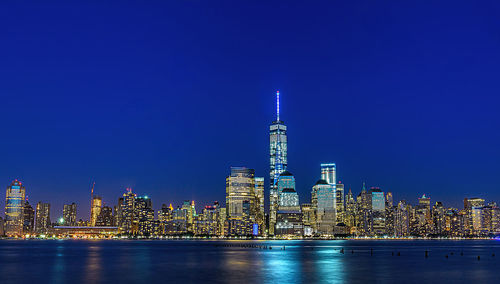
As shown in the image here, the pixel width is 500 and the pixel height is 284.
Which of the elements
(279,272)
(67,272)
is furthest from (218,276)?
(67,272)

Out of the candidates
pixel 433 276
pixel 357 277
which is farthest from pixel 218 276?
pixel 433 276

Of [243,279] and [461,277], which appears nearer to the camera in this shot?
[243,279]

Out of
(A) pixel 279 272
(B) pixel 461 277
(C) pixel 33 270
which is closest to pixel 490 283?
(B) pixel 461 277

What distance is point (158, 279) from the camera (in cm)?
7238

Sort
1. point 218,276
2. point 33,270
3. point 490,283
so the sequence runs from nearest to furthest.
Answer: point 490,283 → point 218,276 → point 33,270

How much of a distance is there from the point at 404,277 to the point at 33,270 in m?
60.3

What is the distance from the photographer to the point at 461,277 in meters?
79.1

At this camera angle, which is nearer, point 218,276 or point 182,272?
point 218,276

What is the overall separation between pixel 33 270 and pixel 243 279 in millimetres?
38933

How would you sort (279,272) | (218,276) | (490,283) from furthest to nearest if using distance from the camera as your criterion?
1. (279,272)
2. (218,276)
3. (490,283)

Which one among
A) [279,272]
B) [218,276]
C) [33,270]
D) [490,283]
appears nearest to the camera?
[490,283]

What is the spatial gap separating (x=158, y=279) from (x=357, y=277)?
2827 centimetres

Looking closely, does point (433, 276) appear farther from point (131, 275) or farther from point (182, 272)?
point (131, 275)

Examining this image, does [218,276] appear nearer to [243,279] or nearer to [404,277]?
[243,279]
